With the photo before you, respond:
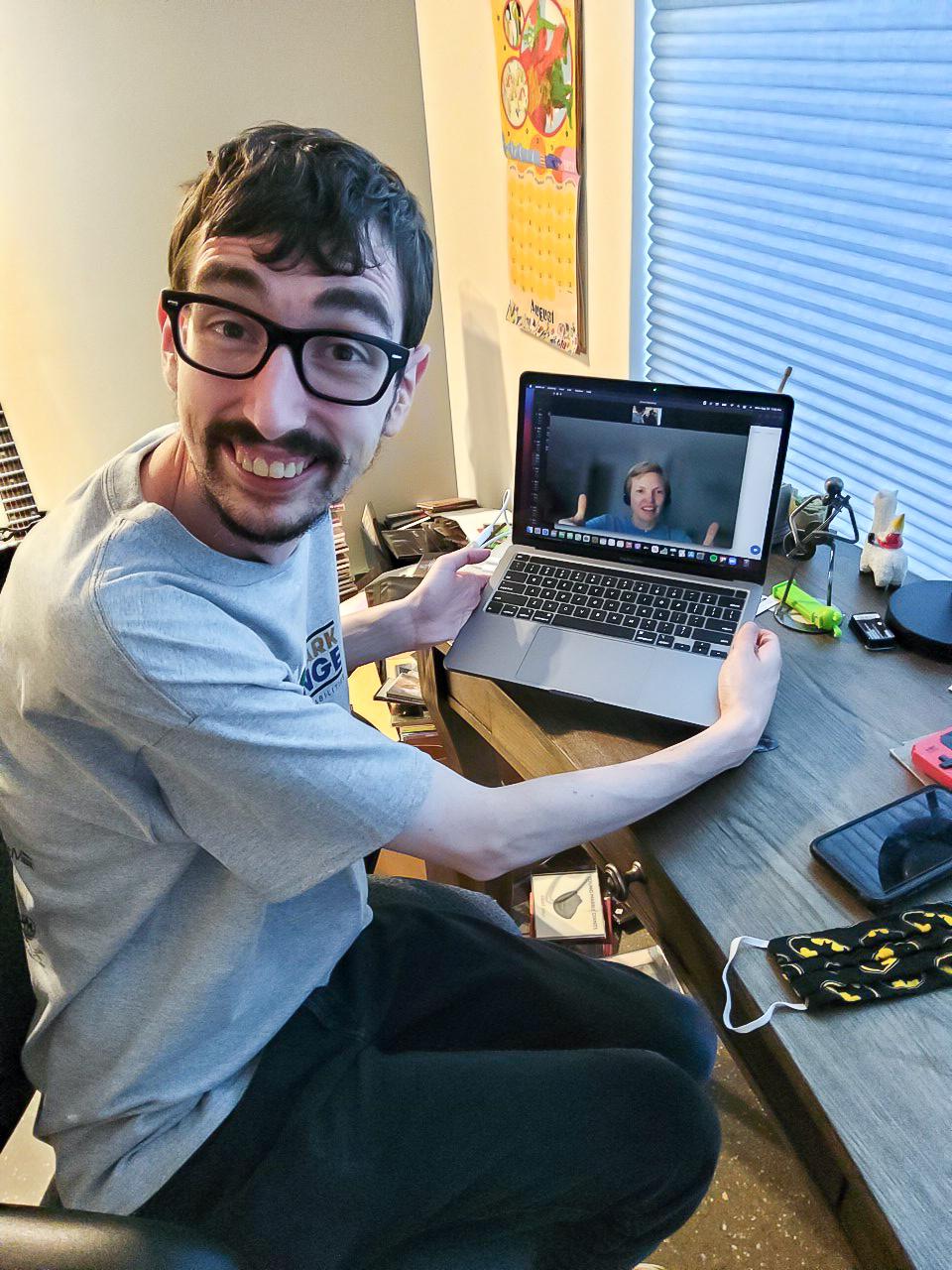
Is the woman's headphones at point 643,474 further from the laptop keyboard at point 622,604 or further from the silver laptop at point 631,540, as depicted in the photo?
the laptop keyboard at point 622,604

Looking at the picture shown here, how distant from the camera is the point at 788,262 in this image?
133 centimetres

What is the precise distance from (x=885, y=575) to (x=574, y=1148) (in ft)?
2.70

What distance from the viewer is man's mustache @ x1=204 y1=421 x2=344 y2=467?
796mm

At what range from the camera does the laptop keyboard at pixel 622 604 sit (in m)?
1.07

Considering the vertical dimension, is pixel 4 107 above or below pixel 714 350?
above

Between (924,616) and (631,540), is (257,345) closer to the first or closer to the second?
(631,540)

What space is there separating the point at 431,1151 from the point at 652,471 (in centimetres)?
81

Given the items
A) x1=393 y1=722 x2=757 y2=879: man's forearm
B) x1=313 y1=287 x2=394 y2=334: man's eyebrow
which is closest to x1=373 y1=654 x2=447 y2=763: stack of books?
x1=393 y1=722 x2=757 y2=879: man's forearm

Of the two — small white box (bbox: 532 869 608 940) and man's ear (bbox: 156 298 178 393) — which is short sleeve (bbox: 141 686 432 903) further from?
small white box (bbox: 532 869 608 940)

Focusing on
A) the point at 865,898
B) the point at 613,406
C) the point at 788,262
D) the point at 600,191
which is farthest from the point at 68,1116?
the point at 600,191

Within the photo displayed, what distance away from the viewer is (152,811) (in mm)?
727

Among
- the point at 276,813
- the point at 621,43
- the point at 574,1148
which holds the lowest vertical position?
the point at 574,1148

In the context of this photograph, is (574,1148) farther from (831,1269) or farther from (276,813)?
(831,1269)

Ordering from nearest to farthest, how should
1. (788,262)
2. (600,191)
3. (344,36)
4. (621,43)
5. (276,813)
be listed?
(276,813), (788,262), (621,43), (600,191), (344,36)
